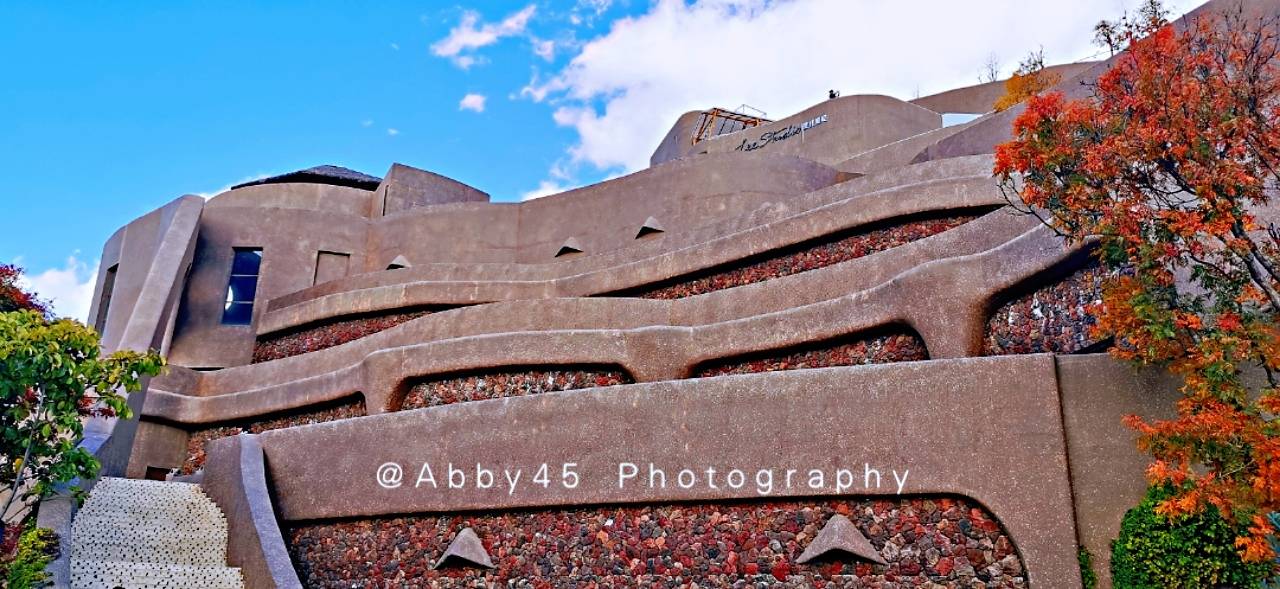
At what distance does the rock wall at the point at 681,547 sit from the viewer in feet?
27.6

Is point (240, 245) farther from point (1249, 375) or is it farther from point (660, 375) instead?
point (1249, 375)

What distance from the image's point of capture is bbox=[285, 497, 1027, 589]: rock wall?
8.41 m

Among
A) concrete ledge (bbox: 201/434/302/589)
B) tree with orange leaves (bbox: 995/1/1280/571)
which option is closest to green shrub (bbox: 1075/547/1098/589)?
tree with orange leaves (bbox: 995/1/1280/571)

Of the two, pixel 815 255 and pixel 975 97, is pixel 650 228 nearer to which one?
pixel 815 255

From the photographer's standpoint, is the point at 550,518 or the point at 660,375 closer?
the point at 550,518

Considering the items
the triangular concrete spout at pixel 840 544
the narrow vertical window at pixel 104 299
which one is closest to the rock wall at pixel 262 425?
the narrow vertical window at pixel 104 299

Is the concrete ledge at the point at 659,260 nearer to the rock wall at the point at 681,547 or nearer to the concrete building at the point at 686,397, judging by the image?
the concrete building at the point at 686,397

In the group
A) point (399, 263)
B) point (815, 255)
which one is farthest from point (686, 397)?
point (399, 263)

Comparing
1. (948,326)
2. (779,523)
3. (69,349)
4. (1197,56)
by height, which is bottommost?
(779,523)

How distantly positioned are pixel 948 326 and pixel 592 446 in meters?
4.29

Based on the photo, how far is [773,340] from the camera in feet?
39.1

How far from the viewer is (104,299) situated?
20859mm

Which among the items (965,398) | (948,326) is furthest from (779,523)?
(948,326)

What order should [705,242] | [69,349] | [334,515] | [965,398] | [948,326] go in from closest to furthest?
[965,398] < [69,349] < [948,326] < [334,515] < [705,242]
